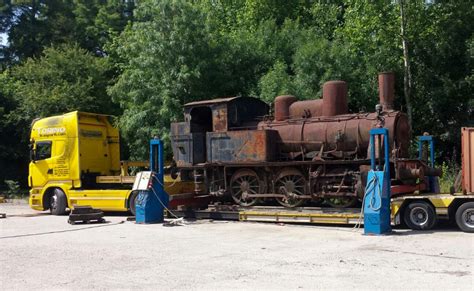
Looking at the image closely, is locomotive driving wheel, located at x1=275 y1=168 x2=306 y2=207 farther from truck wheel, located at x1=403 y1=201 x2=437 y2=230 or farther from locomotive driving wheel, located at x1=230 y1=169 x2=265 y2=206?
truck wheel, located at x1=403 y1=201 x2=437 y2=230

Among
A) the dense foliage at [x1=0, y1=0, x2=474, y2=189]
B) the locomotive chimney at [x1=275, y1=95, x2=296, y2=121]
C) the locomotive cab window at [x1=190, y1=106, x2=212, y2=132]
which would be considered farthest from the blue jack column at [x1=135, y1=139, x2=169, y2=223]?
the dense foliage at [x1=0, y1=0, x2=474, y2=189]

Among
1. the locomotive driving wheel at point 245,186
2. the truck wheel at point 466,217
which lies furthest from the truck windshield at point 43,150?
the truck wheel at point 466,217

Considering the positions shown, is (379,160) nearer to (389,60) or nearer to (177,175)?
(177,175)

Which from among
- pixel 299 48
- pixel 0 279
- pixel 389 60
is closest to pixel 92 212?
pixel 0 279

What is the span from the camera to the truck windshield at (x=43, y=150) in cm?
1930

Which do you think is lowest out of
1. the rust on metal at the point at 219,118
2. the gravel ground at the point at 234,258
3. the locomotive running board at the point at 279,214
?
the gravel ground at the point at 234,258

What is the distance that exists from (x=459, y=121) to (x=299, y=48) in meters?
7.13

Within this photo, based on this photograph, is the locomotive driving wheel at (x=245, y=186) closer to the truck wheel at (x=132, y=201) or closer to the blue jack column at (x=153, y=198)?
the blue jack column at (x=153, y=198)

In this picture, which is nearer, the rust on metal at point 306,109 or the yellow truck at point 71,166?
the rust on metal at point 306,109

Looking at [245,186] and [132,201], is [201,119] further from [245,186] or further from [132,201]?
[132,201]

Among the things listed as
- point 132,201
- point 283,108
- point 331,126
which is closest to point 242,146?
point 283,108

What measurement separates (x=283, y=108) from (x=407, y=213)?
530cm

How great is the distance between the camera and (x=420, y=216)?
41.1ft

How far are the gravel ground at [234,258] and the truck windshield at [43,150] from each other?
5659mm
